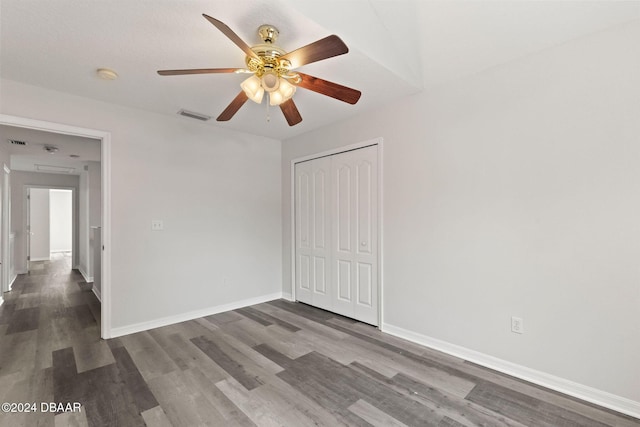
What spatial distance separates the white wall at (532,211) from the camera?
1875 mm

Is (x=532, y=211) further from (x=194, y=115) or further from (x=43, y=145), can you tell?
(x=43, y=145)

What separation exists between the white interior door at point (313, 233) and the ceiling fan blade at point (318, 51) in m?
2.14

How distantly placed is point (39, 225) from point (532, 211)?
11924 millimetres

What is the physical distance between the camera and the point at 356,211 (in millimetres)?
3455

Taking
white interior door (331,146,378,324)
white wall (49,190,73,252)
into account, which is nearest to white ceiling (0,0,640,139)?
white interior door (331,146,378,324)

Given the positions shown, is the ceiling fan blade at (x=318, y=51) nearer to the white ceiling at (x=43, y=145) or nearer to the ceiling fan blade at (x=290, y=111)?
the ceiling fan blade at (x=290, y=111)

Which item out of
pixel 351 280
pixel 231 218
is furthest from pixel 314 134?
pixel 351 280

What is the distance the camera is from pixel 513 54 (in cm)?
225

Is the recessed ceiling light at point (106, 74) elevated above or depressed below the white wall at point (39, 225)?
above

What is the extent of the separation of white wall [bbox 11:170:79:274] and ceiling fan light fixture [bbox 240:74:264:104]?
702 cm

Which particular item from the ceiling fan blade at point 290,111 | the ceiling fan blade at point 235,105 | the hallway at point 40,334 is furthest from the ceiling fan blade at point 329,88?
the hallway at point 40,334

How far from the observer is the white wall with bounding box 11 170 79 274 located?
19.9 feet

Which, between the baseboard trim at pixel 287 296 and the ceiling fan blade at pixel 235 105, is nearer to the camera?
the ceiling fan blade at pixel 235 105

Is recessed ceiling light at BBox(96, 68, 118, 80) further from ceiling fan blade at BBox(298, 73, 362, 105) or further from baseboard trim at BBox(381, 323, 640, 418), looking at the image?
baseboard trim at BBox(381, 323, 640, 418)
